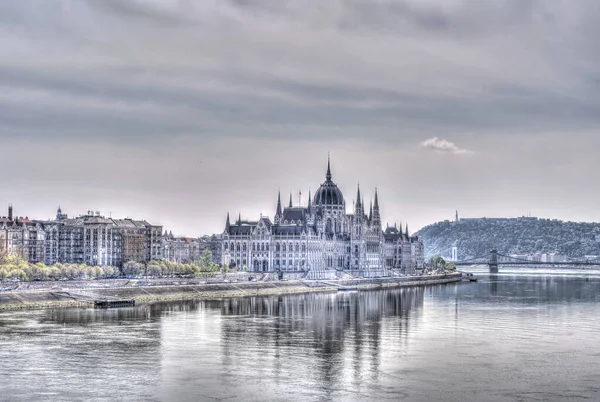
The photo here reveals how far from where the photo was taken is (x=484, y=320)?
112 meters

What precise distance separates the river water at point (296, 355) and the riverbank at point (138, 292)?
651cm

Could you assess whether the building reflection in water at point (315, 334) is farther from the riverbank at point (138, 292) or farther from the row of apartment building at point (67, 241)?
the row of apartment building at point (67, 241)

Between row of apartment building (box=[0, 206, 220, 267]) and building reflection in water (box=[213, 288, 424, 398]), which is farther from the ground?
row of apartment building (box=[0, 206, 220, 267])

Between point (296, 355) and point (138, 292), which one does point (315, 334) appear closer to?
point (296, 355)

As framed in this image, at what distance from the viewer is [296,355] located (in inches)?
3093

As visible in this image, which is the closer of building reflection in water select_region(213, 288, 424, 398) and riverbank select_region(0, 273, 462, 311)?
building reflection in water select_region(213, 288, 424, 398)

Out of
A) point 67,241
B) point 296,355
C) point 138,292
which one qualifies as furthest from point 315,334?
point 67,241

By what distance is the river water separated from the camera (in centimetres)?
6383

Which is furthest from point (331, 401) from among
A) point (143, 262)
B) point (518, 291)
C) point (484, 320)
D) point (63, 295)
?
point (143, 262)

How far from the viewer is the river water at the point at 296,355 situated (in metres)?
63.8

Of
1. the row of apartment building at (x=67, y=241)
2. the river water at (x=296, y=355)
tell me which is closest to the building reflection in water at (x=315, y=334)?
the river water at (x=296, y=355)

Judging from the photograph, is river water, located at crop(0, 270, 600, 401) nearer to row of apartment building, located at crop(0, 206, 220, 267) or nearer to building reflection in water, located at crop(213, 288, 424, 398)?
building reflection in water, located at crop(213, 288, 424, 398)

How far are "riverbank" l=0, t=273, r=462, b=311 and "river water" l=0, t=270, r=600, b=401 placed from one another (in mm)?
6511

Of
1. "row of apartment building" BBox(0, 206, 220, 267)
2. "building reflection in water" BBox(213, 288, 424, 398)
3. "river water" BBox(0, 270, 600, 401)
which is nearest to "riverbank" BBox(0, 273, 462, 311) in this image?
Result: "river water" BBox(0, 270, 600, 401)
